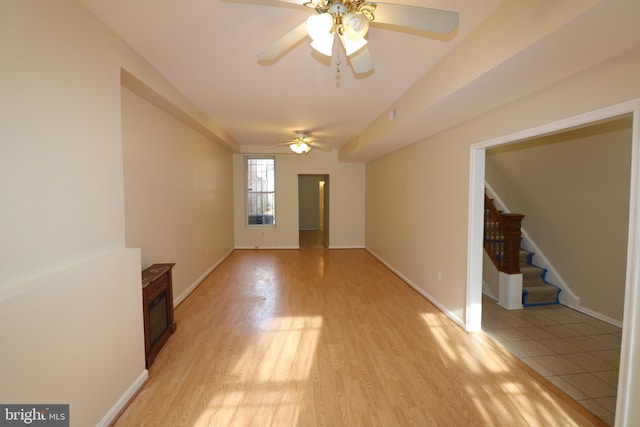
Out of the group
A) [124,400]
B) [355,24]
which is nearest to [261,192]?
[124,400]

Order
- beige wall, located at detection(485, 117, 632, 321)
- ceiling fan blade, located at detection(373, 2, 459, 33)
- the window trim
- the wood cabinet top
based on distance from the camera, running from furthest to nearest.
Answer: the window trim < beige wall, located at detection(485, 117, 632, 321) < the wood cabinet top < ceiling fan blade, located at detection(373, 2, 459, 33)

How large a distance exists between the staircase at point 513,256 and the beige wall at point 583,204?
0.97ft

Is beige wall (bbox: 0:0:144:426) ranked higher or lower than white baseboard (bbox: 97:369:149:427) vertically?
higher

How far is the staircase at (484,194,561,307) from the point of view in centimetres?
403

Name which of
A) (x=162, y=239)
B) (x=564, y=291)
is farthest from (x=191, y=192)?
(x=564, y=291)

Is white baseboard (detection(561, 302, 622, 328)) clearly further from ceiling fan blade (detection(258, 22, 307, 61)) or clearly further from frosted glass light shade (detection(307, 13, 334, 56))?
ceiling fan blade (detection(258, 22, 307, 61))

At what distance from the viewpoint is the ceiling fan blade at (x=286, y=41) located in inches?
59.2

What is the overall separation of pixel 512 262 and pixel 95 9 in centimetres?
506

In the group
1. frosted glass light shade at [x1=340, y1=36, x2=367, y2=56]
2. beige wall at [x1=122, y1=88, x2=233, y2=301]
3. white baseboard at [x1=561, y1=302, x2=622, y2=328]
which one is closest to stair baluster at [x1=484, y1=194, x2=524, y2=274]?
white baseboard at [x1=561, y1=302, x2=622, y2=328]

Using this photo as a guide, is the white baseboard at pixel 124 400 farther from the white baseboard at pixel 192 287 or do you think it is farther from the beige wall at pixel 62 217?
the white baseboard at pixel 192 287

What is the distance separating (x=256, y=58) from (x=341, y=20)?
131cm

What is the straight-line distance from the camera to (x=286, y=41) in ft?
5.17

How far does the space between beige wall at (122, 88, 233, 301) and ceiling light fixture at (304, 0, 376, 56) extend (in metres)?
2.23

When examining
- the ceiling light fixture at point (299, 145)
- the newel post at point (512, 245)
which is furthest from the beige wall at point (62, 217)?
the newel post at point (512, 245)
